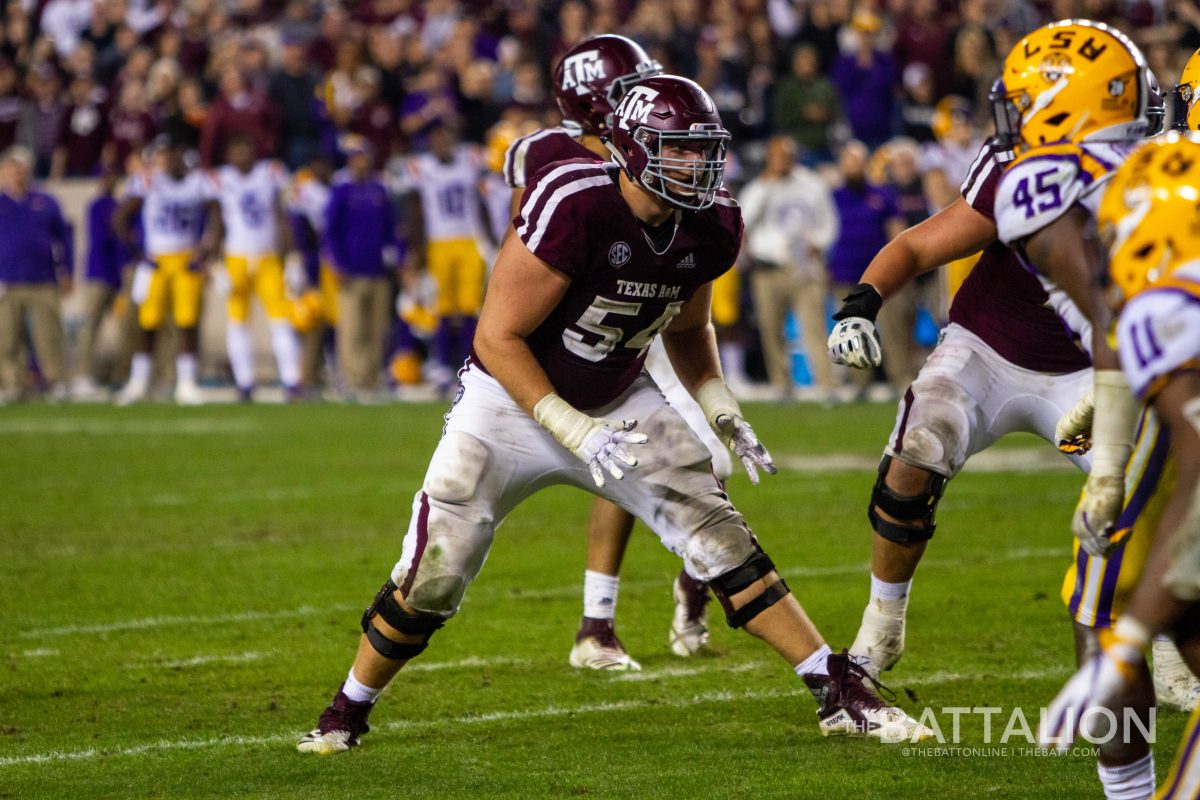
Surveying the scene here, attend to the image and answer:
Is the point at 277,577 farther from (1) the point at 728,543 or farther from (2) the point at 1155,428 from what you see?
(2) the point at 1155,428

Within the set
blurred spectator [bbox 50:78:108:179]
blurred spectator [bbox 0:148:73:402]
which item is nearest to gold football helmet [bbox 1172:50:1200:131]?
blurred spectator [bbox 0:148:73:402]

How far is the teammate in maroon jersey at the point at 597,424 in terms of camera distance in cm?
402

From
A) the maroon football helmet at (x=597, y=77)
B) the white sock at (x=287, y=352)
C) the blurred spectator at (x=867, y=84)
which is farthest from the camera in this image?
the blurred spectator at (x=867, y=84)

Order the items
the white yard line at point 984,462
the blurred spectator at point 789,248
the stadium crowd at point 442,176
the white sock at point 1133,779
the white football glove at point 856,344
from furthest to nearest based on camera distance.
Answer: the stadium crowd at point 442,176
the blurred spectator at point 789,248
the white yard line at point 984,462
the white football glove at point 856,344
the white sock at point 1133,779

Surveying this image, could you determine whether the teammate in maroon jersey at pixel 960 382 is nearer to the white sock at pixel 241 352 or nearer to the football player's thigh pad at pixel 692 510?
the football player's thigh pad at pixel 692 510

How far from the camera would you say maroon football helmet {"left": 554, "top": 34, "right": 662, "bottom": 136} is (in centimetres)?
534

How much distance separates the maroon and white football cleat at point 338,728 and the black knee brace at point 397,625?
176mm

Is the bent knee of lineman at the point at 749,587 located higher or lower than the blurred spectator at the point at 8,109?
higher

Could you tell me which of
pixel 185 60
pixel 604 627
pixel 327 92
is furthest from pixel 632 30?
pixel 604 627

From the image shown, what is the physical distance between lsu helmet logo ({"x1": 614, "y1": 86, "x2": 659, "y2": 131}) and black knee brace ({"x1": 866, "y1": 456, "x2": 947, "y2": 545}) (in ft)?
3.53

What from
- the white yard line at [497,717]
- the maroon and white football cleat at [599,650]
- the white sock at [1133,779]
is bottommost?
the maroon and white football cleat at [599,650]

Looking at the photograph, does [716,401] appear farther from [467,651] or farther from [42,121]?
[42,121]

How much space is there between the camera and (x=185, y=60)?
57.9 feet

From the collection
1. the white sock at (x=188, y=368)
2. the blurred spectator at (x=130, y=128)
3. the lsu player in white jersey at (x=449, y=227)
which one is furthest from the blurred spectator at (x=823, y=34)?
the blurred spectator at (x=130, y=128)
